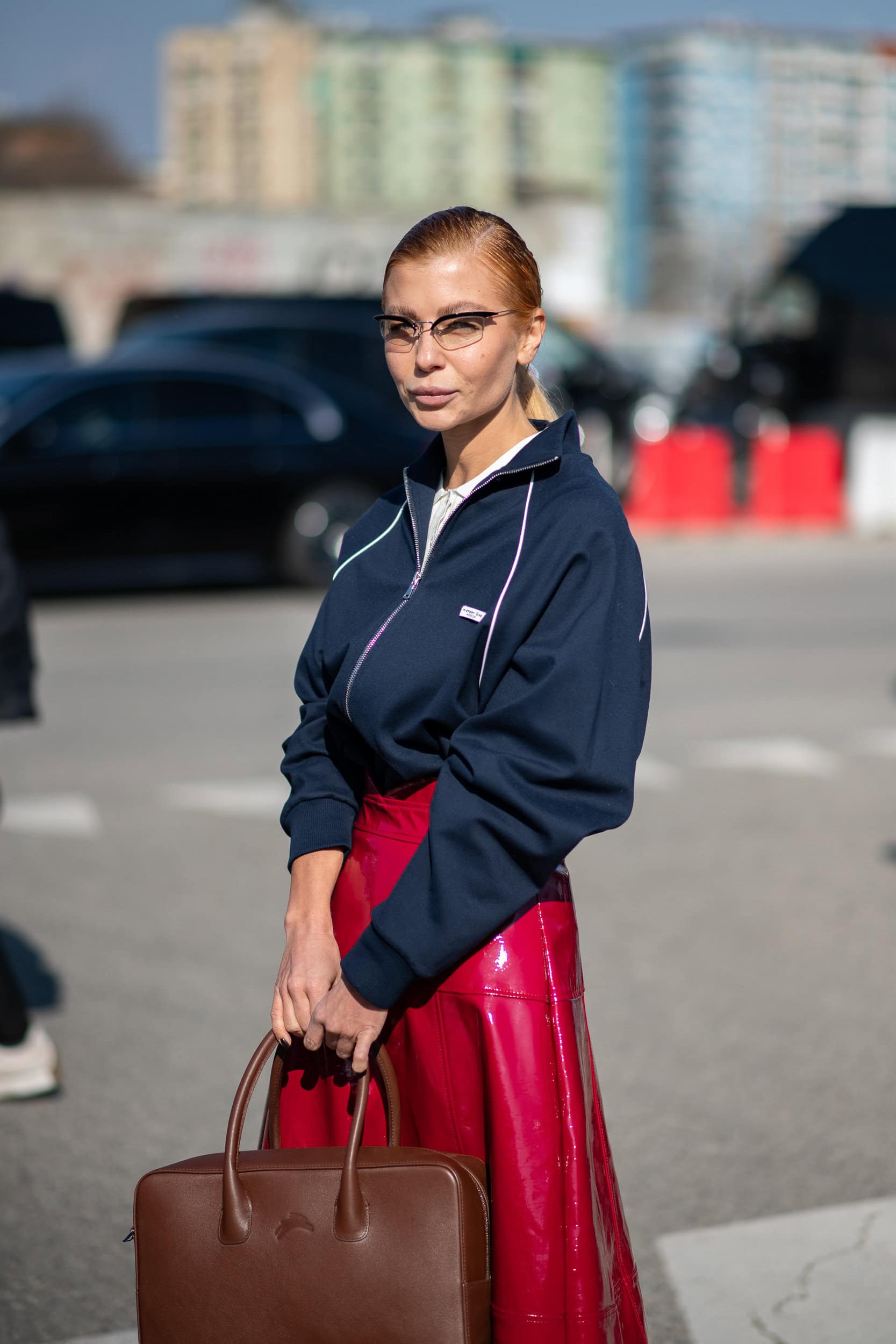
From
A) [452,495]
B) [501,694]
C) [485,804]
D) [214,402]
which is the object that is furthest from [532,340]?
[214,402]

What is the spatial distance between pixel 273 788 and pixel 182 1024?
8.74ft

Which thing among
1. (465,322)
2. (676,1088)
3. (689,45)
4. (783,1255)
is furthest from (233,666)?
(689,45)

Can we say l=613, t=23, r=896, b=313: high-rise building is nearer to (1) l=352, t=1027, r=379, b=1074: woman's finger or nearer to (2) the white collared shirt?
(2) the white collared shirt

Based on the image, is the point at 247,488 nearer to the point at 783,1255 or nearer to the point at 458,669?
the point at 783,1255

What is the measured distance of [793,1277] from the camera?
3227mm

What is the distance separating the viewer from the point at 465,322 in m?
2.16

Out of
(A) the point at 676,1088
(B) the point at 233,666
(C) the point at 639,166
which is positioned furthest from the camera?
(C) the point at 639,166

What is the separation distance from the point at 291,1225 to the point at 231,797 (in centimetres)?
522

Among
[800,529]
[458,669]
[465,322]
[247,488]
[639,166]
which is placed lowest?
[800,529]

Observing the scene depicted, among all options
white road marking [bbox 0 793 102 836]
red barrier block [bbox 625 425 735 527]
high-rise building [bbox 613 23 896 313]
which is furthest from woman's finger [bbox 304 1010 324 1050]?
high-rise building [bbox 613 23 896 313]

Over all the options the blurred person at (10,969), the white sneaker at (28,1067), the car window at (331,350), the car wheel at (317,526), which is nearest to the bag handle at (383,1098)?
the blurred person at (10,969)

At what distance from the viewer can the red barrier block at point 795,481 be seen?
60.5ft

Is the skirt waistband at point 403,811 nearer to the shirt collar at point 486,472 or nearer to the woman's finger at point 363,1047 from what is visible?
the woman's finger at point 363,1047

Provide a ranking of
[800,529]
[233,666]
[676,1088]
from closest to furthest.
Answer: [676,1088] < [233,666] < [800,529]
